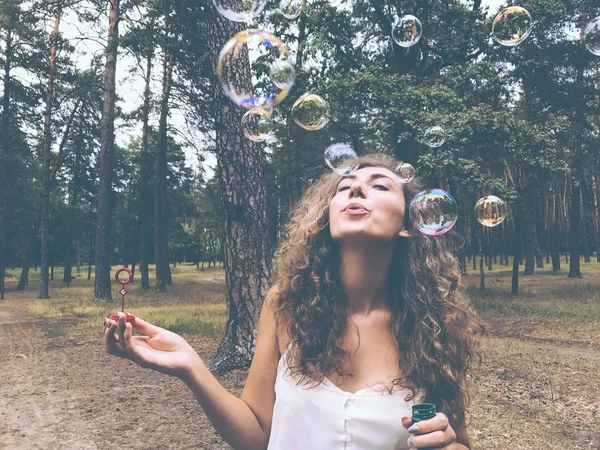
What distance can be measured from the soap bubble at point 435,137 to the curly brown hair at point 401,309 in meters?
8.43

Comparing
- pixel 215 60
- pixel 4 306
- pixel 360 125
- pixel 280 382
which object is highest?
pixel 360 125

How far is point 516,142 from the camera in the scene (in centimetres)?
1264

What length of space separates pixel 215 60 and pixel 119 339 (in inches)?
223

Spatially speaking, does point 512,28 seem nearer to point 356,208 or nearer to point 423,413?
point 356,208

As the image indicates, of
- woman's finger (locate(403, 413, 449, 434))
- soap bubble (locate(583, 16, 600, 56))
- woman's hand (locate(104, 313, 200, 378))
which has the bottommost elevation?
woman's finger (locate(403, 413, 449, 434))

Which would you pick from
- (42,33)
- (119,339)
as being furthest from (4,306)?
(119,339)

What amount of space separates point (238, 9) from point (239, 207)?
245cm

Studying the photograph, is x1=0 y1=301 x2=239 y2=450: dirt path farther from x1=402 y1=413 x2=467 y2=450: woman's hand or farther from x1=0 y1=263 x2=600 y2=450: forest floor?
x1=402 y1=413 x2=467 y2=450: woman's hand

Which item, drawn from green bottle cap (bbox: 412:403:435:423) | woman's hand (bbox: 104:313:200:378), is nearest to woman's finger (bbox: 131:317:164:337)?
woman's hand (bbox: 104:313:200:378)

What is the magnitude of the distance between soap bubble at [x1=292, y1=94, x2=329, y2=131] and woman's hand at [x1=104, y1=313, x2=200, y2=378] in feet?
12.6

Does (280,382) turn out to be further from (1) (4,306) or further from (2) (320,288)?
(1) (4,306)

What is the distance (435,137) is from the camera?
10469 millimetres

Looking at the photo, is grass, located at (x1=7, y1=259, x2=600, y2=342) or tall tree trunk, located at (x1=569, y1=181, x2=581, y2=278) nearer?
grass, located at (x1=7, y1=259, x2=600, y2=342)

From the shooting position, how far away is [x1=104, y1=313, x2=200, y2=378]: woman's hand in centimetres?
152
